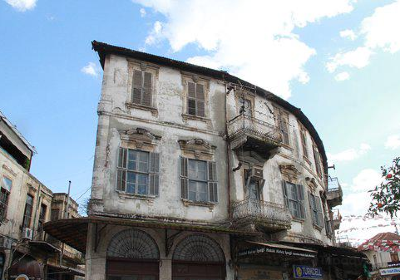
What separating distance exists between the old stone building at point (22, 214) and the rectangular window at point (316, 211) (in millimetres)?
12118

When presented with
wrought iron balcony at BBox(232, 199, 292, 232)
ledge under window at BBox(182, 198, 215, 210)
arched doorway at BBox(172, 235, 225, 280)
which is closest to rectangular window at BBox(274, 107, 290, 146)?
wrought iron balcony at BBox(232, 199, 292, 232)

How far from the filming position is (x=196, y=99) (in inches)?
652

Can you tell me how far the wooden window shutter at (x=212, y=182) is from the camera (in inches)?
581

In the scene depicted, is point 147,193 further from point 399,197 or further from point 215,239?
point 399,197

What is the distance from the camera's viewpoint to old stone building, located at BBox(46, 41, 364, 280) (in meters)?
12.7

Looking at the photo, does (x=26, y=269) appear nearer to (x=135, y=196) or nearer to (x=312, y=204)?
(x=135, y=196)

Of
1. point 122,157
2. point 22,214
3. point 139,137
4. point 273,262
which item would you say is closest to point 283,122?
point 273,262

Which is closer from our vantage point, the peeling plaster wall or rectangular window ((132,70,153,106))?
the peeling plaster wall

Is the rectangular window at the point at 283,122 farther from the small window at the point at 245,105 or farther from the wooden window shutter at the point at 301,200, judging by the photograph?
the wooden window shutter at the point at 301,200

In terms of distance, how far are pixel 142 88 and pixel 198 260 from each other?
7.11 m

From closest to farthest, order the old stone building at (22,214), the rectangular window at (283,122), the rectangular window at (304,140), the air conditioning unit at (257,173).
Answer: the air conditioning unit at (257,173)
the old stone building at (22,214)
the rectangular window at (283,122)
the rectangular window at (304,140)

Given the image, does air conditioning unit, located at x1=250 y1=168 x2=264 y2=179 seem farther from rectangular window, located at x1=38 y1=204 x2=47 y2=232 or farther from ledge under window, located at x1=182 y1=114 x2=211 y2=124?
rectangular window, located at x1=38 y1=204 x2=47 y2=232

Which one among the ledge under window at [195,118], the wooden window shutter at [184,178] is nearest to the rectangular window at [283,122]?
the ledge under window at [195,118]

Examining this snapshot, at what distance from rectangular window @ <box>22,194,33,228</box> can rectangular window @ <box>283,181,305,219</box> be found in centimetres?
1336
